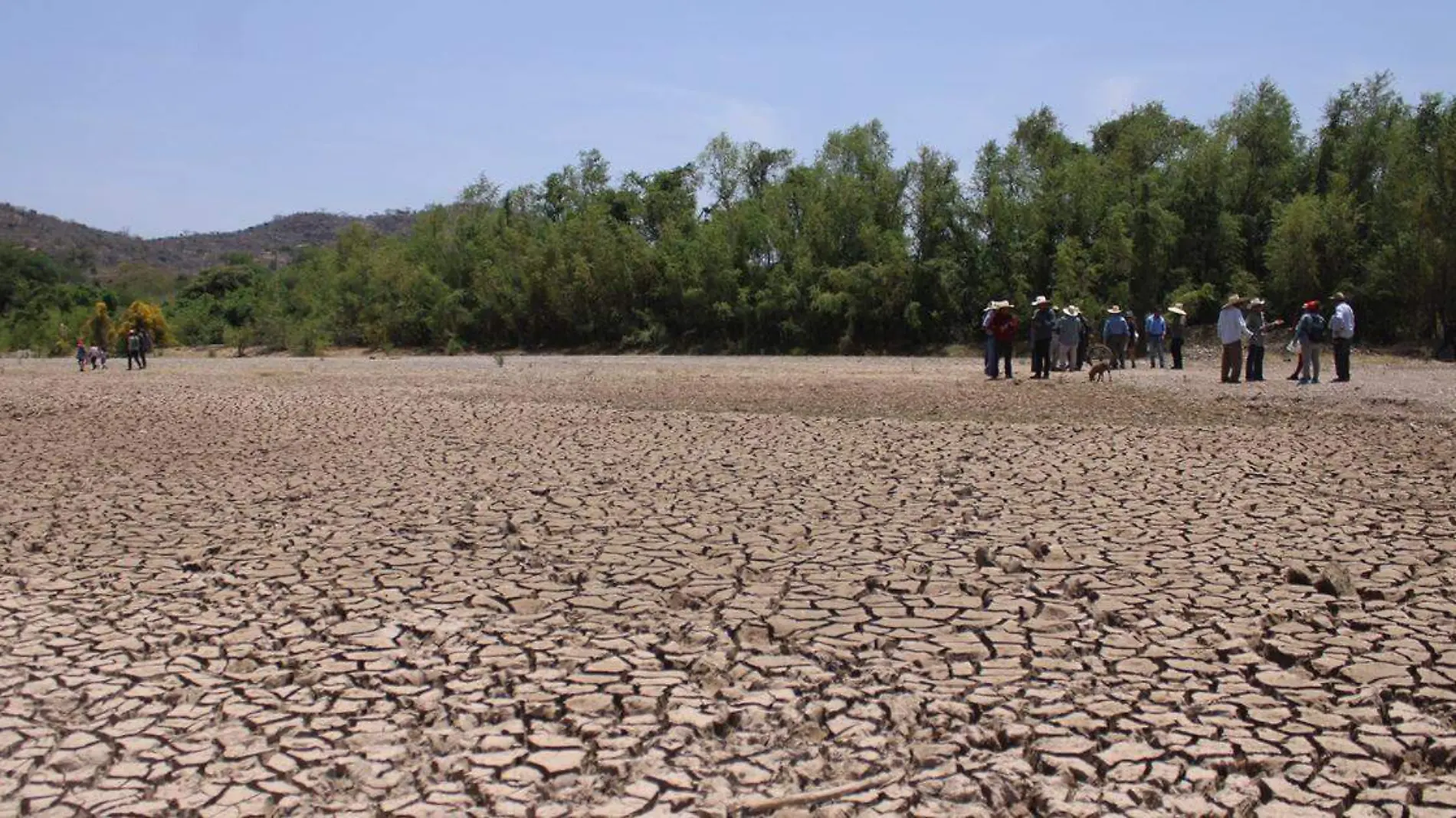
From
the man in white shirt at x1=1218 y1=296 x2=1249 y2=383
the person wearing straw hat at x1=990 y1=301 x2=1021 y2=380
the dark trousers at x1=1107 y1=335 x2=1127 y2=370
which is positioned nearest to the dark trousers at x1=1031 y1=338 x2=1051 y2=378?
the person wearing straw hat at x1=990 y1=301 x2=1021 y2=380

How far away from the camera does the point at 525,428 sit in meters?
13.6

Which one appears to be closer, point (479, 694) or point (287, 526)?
point (479, 694)

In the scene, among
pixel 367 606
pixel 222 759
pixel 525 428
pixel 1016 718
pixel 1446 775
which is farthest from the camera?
pixel 525 428

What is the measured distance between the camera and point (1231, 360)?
19422mm

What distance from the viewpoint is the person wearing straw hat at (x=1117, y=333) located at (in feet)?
77.4

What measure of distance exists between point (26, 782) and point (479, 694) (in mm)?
1487

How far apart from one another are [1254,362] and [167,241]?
581 ft

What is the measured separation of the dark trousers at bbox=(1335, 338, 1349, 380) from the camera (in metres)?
19.1

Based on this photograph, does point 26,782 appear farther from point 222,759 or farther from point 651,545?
point 651,545

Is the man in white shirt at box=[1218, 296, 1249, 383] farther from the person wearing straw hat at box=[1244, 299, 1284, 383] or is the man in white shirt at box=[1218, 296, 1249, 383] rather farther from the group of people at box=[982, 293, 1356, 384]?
the person wearing straw hat at box=[1244, 299, 1284, 383]

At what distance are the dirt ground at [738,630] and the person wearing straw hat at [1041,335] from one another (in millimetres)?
8717

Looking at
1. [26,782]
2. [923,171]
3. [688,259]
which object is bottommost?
[26,782]

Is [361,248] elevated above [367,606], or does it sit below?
above

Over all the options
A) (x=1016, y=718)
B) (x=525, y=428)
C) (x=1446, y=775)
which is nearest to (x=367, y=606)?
(x=1016, y=718)
